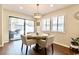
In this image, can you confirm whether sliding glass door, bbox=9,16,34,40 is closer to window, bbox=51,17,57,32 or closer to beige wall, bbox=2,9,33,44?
beige wall, bbox=2,9,33,44

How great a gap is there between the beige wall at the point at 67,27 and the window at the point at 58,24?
11 centimetres

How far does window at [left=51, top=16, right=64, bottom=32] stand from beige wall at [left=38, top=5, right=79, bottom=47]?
114 mm

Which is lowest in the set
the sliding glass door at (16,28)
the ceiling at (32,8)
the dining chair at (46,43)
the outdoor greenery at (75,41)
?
the dining chair at (46,43)

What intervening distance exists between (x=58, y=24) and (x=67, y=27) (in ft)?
1.06

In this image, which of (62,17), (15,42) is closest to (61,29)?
(62,17)

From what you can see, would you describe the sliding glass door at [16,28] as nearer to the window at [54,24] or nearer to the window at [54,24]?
the window at [54,24]

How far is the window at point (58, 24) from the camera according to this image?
109 inches

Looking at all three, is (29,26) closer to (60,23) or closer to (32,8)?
(32,8)

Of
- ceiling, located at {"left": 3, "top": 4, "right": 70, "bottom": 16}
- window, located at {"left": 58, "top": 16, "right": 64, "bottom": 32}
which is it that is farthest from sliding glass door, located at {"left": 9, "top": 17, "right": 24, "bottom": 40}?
window, located at {"left": 58, "top": 16, "right": 64, "bottom": 32}

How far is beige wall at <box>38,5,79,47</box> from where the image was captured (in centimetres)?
277

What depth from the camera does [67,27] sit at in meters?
2.87

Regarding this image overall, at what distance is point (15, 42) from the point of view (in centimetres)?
279

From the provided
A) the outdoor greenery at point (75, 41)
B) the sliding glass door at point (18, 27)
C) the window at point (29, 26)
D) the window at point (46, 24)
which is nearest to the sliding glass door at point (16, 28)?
the sliding glass door at point (18, 27)
